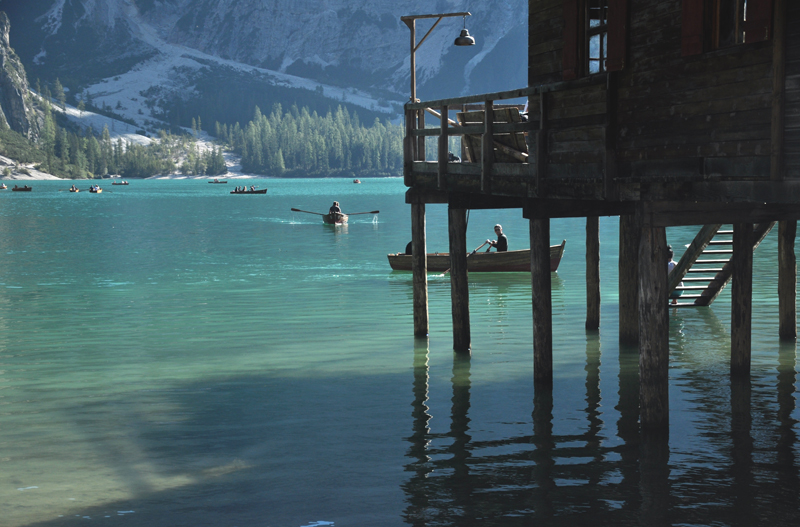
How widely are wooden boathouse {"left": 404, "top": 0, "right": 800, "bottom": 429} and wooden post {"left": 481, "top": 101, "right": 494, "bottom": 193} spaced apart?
0.02 m

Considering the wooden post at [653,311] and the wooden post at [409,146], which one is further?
the wooden post at [409,146]

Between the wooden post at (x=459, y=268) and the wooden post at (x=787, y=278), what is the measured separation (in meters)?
5.55

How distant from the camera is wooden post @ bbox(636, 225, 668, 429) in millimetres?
10289

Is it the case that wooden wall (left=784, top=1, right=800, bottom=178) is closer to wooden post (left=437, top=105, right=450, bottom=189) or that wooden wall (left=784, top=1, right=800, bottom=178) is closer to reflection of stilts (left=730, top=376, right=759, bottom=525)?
reflection of stilts (left=730, top=376, right=759, bottom=525)

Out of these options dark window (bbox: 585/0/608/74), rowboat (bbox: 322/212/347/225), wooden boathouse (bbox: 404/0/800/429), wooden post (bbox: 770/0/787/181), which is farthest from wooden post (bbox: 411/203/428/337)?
rowboat (bbox: 322/212/347/225)

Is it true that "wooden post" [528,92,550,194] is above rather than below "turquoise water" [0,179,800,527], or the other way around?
above

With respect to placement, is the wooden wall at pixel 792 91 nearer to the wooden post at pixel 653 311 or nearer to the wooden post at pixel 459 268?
the wooden post at pixel 653 311

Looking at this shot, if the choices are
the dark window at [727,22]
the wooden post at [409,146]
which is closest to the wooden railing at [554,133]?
the wooden post at [409,146]

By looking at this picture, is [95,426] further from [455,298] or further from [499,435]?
[455,298]

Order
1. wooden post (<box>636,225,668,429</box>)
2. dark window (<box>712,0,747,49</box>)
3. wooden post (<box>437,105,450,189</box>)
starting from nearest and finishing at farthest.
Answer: dark window (<box>712,0,747,49</box>) < wooden post (<box>636,225,668,429</box>) < wooden post (<box>437,105,450,189</box>)

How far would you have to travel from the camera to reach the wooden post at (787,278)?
15266 millimetres

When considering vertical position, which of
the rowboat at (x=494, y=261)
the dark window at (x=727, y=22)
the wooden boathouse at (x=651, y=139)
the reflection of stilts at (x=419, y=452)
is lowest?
the reflection of stilts at (x=419, y=452)

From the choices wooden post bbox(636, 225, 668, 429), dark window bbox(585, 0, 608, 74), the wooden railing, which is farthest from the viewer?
dark window bbox(585, 0, 608, 74)

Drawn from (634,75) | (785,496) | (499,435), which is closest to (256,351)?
(499,435)
